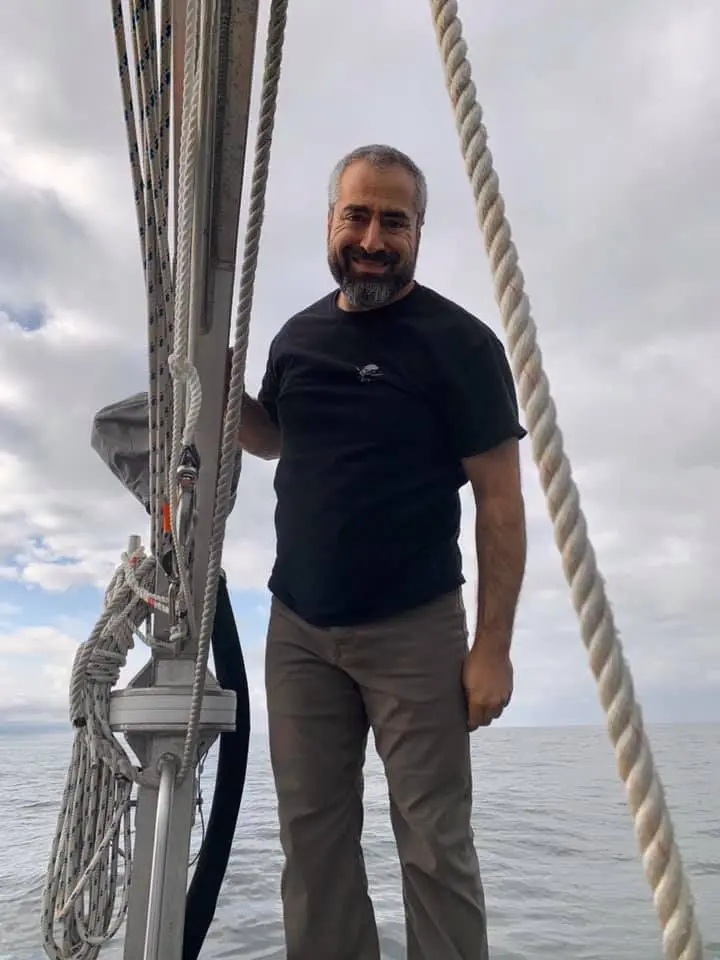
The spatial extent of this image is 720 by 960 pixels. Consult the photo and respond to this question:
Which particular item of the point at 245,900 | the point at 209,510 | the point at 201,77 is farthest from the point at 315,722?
the point at 245,900

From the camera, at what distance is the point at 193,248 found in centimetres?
150

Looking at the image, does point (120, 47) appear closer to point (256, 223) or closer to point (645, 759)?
point (256, 223)

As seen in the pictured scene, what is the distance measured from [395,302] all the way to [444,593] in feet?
1.69

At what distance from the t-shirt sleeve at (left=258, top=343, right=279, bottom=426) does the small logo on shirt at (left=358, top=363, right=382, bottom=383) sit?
0.23m

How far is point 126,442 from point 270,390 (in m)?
0.34

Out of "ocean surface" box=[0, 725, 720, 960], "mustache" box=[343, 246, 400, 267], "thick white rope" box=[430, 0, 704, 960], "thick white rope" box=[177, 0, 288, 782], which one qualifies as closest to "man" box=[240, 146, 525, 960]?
"mustache" box=[343, 246, 400, 267]

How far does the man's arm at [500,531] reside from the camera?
1397mm

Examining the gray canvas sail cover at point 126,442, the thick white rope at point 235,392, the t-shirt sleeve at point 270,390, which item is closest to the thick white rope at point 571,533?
the thick white rope at point 235,392

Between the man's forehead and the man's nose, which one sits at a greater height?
the man's forehead

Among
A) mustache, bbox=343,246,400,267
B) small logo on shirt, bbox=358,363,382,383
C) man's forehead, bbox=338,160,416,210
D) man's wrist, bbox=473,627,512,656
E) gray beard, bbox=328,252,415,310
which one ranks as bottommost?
man's wrist, bbox=473,627,512,656

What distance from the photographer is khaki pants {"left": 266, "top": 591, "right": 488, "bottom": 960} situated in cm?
127

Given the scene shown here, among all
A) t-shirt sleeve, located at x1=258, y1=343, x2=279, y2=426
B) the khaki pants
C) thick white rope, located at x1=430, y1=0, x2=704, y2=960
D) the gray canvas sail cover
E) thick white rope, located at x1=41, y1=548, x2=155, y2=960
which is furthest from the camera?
the gray canvas sail cover

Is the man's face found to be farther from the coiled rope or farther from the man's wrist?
the man's wrist

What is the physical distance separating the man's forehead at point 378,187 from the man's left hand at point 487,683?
0.75 meters
